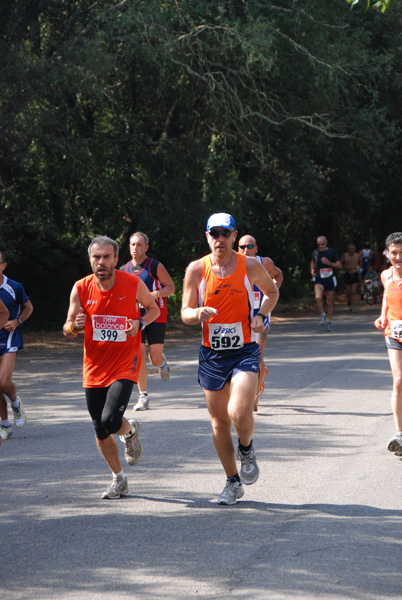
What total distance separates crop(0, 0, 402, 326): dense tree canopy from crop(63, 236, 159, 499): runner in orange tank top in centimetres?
1065

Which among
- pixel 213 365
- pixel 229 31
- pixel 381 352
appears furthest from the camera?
pixel 229 31

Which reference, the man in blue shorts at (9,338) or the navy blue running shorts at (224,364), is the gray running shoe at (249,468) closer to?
the navy blue running shorts at (224,364)

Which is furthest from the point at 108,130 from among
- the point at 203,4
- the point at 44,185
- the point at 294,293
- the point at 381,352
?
the point at 294,293

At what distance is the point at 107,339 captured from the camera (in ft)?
21.2

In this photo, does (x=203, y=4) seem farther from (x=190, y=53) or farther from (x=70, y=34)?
(x=70, y=34)

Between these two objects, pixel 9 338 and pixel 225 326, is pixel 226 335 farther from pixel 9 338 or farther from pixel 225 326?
pixel 9 338

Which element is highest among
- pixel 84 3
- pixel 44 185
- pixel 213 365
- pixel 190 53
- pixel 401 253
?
pixel 84 3

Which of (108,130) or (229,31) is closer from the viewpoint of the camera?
(229,31)

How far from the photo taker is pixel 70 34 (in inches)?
734

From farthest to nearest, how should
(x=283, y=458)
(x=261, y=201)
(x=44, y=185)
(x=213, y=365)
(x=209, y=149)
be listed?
(x=261, y=201), (x=209, y=149), (x=44, y=185), (x=283, y=458), (x=213, y=365)

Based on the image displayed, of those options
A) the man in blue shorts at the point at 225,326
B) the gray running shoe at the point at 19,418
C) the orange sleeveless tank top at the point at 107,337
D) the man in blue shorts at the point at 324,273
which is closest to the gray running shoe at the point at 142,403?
the gray running shoe at the point at 19,418

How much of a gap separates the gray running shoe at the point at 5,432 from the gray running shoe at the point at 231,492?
3495mm

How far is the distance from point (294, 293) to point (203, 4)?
14558 mm

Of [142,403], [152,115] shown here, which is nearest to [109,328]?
[142,403]
